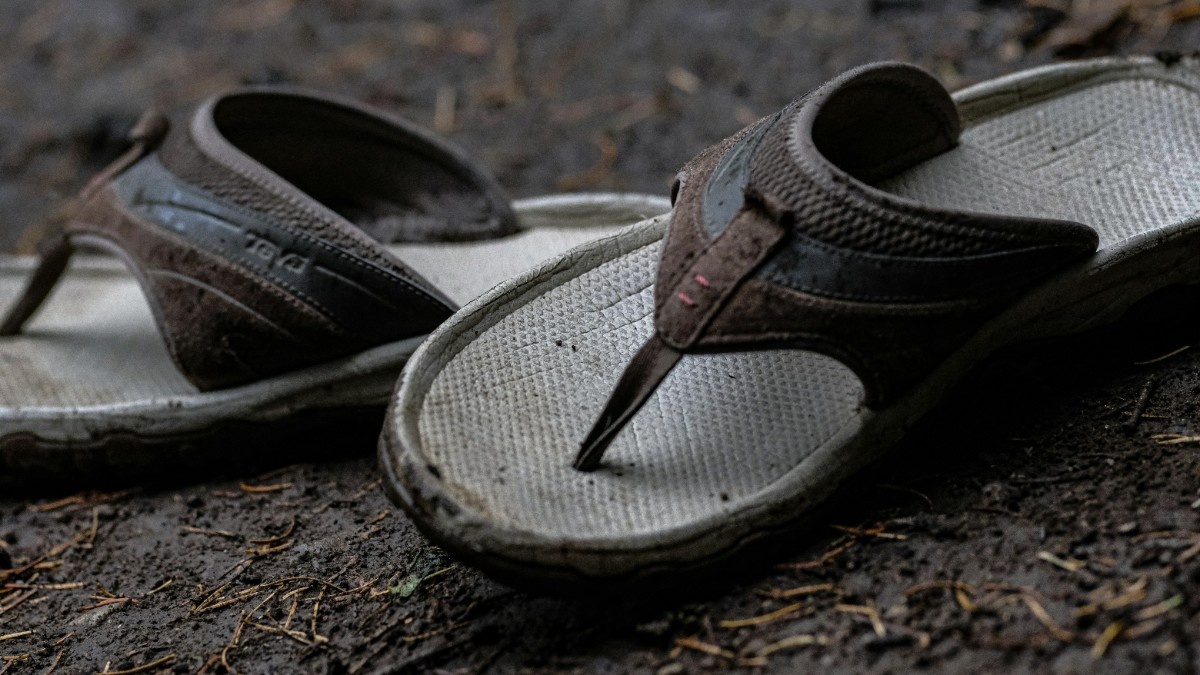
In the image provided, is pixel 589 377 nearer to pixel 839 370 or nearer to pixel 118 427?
pixel 839 370

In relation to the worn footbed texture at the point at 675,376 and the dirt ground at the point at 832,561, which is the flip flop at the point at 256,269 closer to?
the dirt ground at the point at 832,561

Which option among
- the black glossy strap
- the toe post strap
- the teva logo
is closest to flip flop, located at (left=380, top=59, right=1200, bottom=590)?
the toe post strap

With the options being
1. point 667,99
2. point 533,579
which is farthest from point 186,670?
point 667,99

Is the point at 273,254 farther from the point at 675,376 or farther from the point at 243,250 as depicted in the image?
the point at 675,376

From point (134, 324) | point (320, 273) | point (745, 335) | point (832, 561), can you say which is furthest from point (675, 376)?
point (134, 324)

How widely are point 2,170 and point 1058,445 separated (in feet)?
10.4

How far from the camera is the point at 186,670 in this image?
5.13 ft

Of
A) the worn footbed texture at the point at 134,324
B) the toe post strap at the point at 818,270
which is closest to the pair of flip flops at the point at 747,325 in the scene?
the toe post strap at the point at 818,270

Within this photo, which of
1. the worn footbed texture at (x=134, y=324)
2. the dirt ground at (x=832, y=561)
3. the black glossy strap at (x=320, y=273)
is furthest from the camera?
the worn footbed texture at (x=134, y=324)

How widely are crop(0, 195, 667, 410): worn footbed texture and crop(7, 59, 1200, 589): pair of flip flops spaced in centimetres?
27

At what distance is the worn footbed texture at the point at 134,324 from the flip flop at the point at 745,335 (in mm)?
501

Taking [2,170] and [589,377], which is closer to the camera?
[589,377]

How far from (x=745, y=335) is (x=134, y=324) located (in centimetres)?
152

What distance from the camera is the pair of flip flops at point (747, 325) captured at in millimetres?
1440
